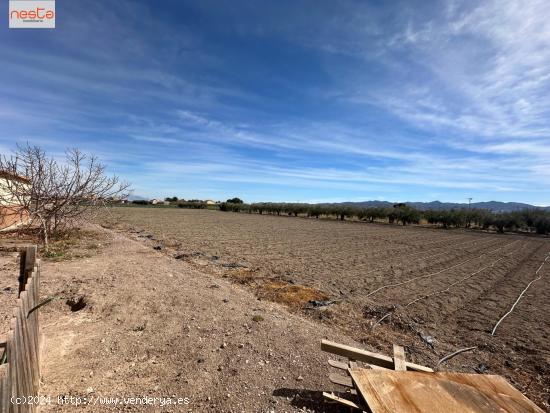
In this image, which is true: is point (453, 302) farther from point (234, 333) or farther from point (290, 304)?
point (234, 333)

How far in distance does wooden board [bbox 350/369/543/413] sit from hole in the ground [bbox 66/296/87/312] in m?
4.97

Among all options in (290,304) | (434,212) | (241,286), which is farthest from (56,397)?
(434,212)

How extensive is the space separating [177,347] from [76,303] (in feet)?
8.66

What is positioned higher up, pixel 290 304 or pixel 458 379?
pixel 458 379

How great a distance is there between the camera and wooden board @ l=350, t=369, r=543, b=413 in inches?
81.4

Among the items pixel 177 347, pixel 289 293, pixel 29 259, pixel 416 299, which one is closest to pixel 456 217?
pixel 416 299

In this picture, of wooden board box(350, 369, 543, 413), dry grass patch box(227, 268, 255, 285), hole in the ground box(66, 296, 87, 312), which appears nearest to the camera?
wooden board box(350, 369, 543, 413)

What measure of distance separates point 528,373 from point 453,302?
11.2ft

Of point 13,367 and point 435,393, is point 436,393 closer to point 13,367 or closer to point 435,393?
point 435,393

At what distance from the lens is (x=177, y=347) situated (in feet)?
A: 13.5

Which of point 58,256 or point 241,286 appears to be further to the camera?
point 58,256

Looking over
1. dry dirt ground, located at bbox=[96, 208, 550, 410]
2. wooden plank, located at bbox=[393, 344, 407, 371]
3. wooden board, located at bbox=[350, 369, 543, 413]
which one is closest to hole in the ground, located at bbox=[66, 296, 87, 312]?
dry dirt ground, located at bbox=[96, 208, 550, 410]

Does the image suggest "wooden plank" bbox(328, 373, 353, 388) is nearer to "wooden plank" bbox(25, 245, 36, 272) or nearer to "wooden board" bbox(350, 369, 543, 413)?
"wooden board" bbox(350, 369, 543, 413)

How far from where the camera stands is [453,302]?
25.2 ft
